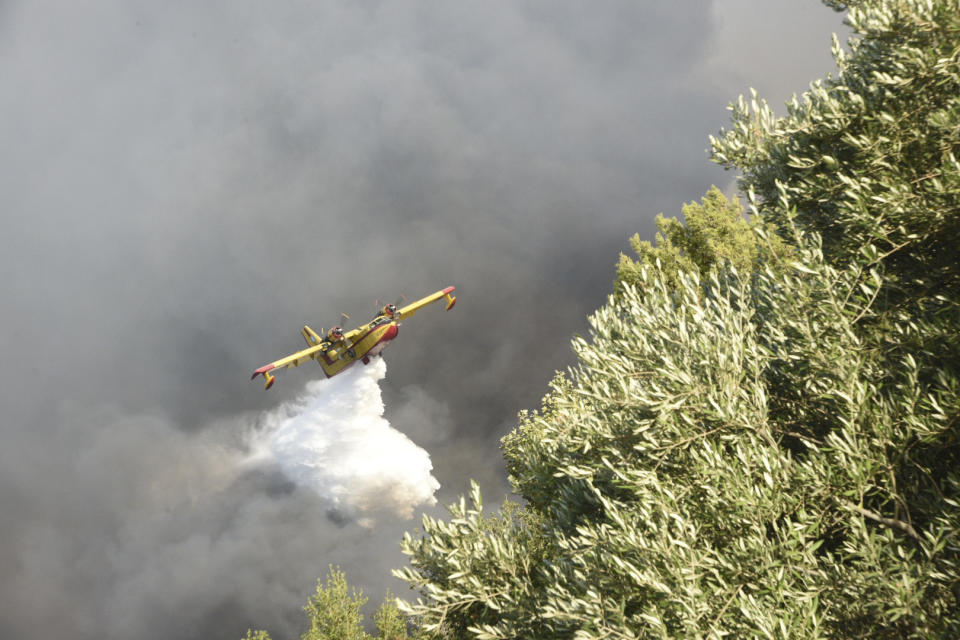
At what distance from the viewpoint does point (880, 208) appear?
11219mm

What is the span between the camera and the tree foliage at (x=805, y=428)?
9625 mm

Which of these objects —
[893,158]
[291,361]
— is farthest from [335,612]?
[893,158]

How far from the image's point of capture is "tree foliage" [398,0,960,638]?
31.6 ft

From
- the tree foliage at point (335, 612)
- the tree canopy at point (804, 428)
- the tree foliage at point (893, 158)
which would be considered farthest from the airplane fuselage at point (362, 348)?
the tree foliage at point (893, 158)

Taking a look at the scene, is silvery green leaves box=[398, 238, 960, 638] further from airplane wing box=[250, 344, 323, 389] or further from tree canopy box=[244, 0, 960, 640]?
airplane wing box=[250, 344, 323, 389]

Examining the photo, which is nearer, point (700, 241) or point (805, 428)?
point (805, 428)

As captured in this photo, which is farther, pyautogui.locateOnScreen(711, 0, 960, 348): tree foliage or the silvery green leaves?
pyautogui.locateOnScreen(711, 0, 960, 348): tree foliage

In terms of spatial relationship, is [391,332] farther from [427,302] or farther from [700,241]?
[700,241]

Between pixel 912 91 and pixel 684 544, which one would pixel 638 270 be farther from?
pixel 684 544

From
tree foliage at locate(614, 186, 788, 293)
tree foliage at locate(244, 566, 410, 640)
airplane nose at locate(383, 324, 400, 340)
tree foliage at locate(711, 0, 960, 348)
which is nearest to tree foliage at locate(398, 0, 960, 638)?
tree foliage at locate(711, 0, 960, 348)

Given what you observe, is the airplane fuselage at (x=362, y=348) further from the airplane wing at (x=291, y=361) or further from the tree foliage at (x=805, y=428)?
the tree foliage at (x=805, y=428)

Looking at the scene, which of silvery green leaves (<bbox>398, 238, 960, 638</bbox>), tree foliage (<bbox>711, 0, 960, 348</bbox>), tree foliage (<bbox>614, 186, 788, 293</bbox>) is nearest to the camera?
silvery green leaves (<bbox>398, 238, 960, 638</bbox>)

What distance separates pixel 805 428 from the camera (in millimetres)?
12289

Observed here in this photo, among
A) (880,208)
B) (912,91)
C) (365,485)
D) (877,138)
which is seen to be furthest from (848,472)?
(365,485)
